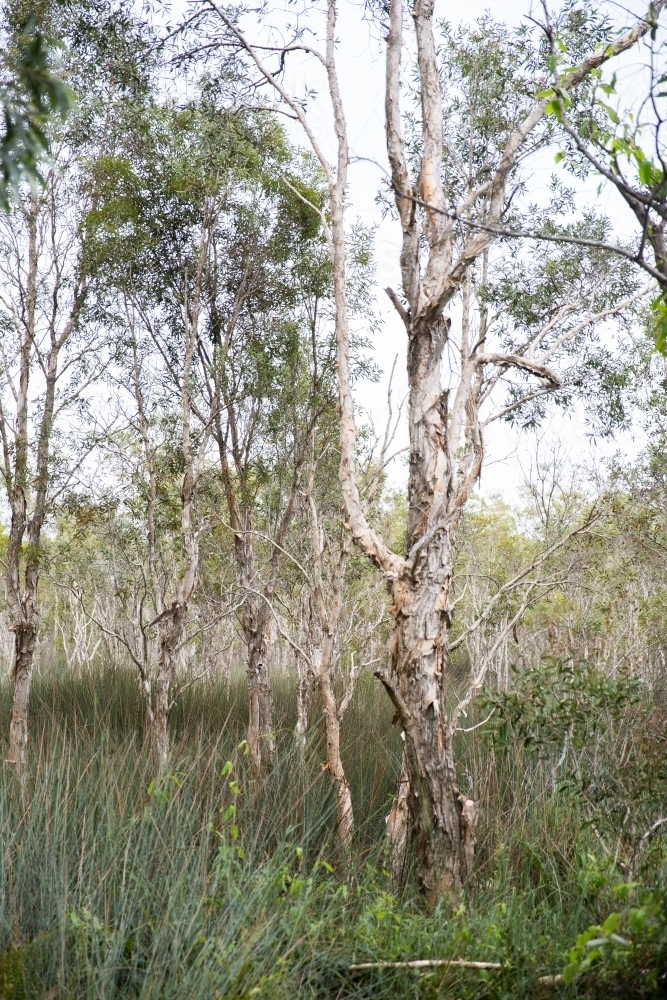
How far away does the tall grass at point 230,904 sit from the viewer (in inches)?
144

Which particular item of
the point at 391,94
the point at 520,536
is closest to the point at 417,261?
the point at 391,94

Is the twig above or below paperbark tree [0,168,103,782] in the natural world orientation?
below

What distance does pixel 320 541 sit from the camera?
27.1ft

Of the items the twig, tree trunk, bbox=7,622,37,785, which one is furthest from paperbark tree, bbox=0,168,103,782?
the twig

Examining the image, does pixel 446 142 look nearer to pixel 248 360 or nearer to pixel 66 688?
pixel 248 360

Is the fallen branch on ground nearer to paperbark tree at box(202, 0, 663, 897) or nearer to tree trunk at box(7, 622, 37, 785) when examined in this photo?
paperbark tree at box(202, 0, 663, 897)

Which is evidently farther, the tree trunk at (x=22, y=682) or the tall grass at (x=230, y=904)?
the tree trunk at (x=22, y=682)

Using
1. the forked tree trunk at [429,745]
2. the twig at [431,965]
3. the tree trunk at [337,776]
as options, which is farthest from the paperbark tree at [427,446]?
the twig at [431,965]

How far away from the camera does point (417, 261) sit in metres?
6.69

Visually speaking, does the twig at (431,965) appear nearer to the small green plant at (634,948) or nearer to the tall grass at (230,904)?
the tall grass at (230,904)

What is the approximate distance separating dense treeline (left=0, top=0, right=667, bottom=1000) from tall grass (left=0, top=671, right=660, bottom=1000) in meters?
0.03

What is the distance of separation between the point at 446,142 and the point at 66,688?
25.2 feet

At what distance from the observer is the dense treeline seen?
160 inches

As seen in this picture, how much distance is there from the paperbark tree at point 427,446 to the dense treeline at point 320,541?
0.09 ft
